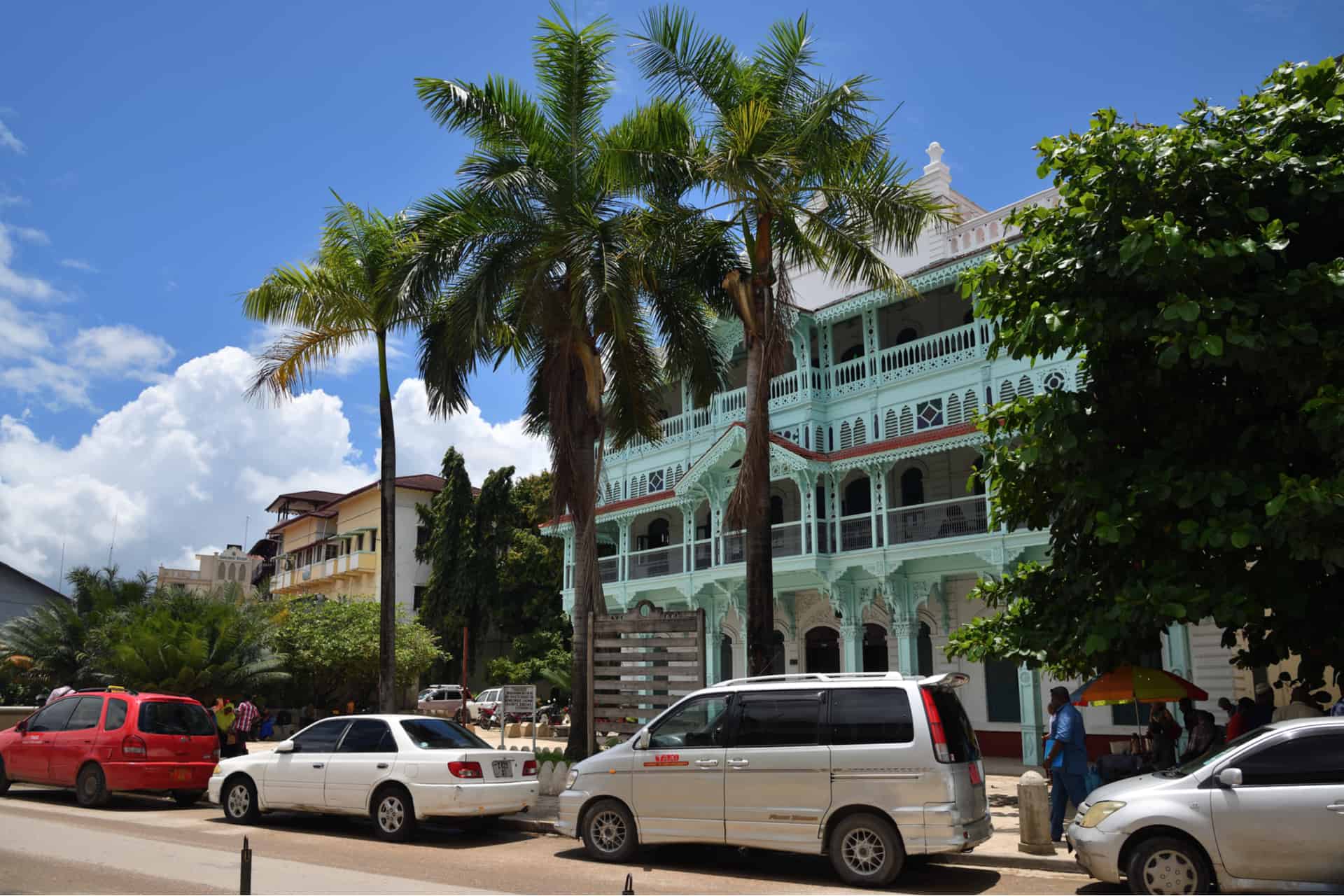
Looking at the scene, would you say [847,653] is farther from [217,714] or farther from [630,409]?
[217,714]

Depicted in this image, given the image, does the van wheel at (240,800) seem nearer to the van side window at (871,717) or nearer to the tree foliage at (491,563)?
the van side window at (871,717)

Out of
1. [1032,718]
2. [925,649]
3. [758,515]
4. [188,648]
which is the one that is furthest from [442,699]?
[758,515]

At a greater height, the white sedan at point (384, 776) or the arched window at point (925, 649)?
the arched window at point (925, 649)

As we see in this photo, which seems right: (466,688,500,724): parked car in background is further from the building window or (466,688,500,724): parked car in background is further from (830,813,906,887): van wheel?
(830,813,906,887): van wheel

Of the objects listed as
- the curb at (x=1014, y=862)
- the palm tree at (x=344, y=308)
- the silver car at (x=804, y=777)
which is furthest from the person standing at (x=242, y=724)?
the curb at (x=1014, y=862)

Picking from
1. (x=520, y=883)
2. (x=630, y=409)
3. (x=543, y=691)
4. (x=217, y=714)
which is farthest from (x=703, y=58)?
(x=543, y=691)

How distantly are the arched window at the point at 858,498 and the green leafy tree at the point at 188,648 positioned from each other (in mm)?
15824

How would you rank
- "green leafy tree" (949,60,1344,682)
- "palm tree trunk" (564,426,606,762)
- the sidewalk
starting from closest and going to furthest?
"green leafy tree" (949,60,1344,682), the sidewalk, "palm tree trunk" (564,426,606,762)

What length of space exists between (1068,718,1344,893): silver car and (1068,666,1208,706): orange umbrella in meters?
4.98

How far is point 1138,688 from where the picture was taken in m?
13.1

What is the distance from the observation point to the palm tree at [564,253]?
51.3ft

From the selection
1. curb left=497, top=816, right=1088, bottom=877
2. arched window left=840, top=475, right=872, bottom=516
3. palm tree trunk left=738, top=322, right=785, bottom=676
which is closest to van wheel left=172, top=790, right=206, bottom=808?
palm tree trunk left=738, top=322, right=785, bottom=676

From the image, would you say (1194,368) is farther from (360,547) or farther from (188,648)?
(360,547)

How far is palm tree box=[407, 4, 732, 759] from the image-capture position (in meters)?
15.6
